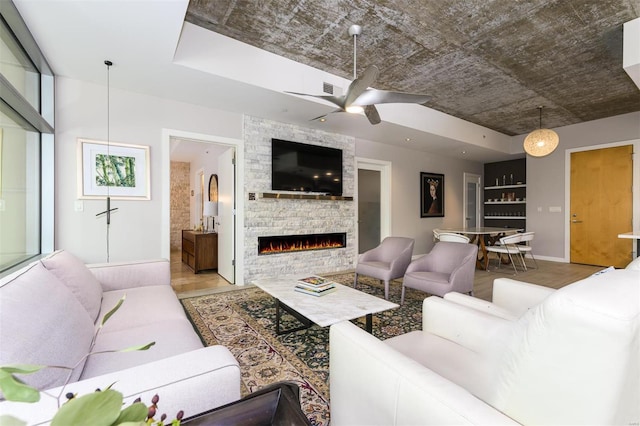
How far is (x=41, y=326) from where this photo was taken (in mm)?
1051

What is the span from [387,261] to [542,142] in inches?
138

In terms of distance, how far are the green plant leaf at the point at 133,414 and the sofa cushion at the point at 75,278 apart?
156 cm

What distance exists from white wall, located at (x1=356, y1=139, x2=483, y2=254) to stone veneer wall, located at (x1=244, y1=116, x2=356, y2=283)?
1.00 meters

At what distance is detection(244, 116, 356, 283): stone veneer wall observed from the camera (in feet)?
14.2

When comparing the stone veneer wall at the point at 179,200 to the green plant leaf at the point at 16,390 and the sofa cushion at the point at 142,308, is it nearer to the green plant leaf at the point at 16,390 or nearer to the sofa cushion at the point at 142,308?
the sofa cushion at the point at 142,308

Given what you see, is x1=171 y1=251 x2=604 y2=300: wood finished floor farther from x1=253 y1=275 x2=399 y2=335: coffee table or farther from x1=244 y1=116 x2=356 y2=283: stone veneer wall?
x1=253 y1=275 x2=399 y2=335: coffee table

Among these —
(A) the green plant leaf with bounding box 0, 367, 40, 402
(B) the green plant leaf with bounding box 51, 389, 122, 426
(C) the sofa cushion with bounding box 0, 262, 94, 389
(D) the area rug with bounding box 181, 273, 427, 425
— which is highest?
(A) the green plant leaf with bounding box 0, 367, 40, 402

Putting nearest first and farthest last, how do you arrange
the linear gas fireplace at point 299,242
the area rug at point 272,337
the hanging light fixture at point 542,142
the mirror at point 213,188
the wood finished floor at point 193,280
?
the area rug at point 272,337 < the wood finished floor at point 193,280 < the linear gas fireplace at point 299,242 < the hanging light fixture at point 542,142 < the mirror at point 213,188

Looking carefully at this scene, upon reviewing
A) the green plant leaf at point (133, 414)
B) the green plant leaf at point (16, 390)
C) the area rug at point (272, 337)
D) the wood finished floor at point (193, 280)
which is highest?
the green plant leaf at point (16, 390)

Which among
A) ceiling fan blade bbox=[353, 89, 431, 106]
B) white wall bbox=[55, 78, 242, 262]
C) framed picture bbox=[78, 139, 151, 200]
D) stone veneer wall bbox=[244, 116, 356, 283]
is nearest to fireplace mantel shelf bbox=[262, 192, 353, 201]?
stone veneer wall bbox=[244, 116, 356, 283]

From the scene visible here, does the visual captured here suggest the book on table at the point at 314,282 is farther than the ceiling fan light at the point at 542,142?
No

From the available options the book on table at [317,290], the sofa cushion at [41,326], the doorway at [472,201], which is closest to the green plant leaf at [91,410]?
the sofa cushion at [41,326]

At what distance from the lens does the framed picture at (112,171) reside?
3268mm

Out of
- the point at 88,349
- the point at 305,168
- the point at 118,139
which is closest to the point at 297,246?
the point at 305,168
